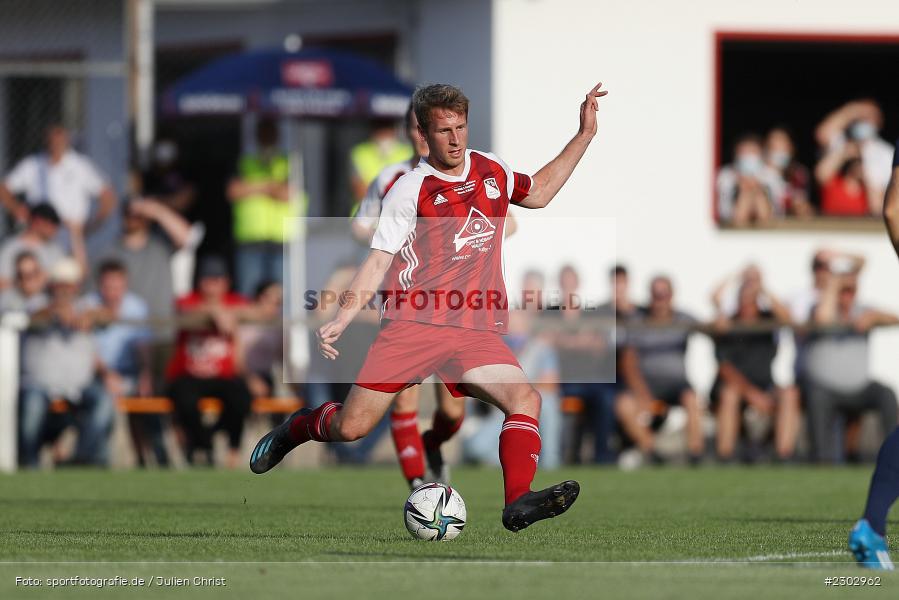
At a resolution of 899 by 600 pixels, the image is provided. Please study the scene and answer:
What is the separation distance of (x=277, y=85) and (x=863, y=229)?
21.9ft

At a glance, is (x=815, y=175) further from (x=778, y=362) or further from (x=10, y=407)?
(x=10, y=407)

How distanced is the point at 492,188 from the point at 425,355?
79 cm

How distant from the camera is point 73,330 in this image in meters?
16.0

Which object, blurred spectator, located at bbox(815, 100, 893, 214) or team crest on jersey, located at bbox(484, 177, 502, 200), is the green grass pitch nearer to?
team crest on jersey, located at bbox(484, 177, 502, 200)

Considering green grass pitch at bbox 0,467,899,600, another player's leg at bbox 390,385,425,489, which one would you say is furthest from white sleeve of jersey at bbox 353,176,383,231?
green grass pitch at bbox 0,467,899,600

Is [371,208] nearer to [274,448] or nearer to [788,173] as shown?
[274,448]

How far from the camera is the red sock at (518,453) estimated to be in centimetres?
788

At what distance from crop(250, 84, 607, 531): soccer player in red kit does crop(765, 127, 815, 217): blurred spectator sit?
1168cm

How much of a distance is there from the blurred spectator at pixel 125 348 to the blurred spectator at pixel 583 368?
11.8ft

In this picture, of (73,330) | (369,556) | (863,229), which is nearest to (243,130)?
(73,330)

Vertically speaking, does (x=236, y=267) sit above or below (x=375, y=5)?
below

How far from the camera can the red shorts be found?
325 inches

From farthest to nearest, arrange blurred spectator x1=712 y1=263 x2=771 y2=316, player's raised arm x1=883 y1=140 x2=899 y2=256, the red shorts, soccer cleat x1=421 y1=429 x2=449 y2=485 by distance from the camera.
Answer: blurred spectator x1=712 y1=263 x2=771 y2=316, soccer cleat x1=421 y1=429 x2=449 y2=485, the red shorts, player's raised arm x1=883 y1=140 x2=899 y2=256

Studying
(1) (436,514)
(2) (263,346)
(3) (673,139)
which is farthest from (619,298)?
(1) (436,514)
